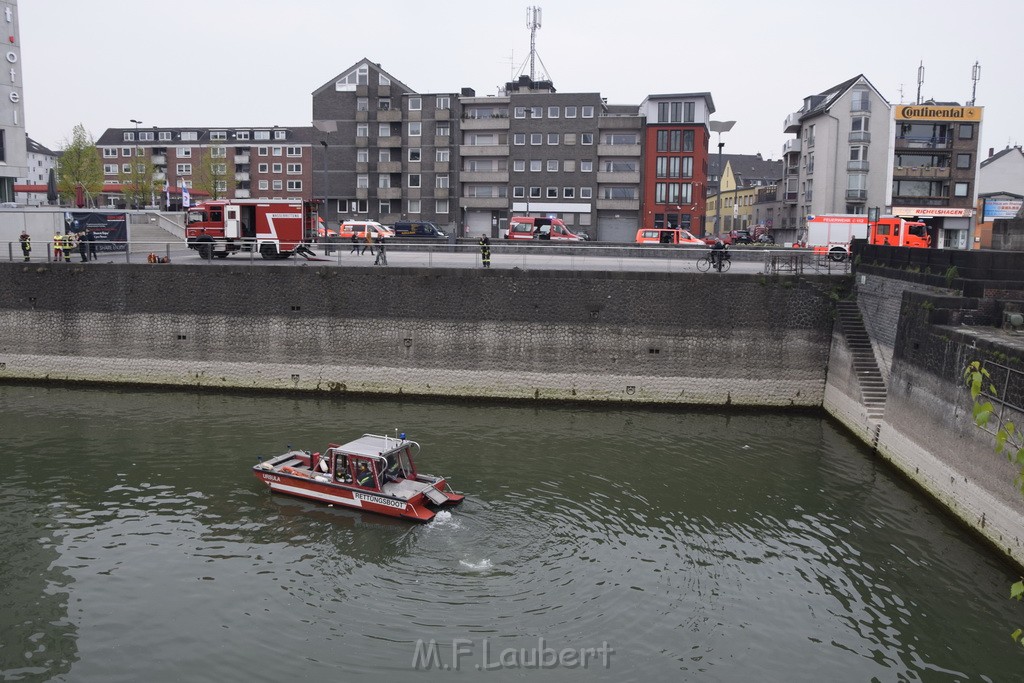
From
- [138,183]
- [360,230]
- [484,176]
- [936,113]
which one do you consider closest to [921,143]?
[936,113]

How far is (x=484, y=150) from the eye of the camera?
81.7 m

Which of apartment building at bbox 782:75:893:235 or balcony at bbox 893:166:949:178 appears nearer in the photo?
balcony at bbox 893:166:949:178

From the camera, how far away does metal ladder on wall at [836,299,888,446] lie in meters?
25.4

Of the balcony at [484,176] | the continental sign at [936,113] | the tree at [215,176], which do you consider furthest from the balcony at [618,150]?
the tree at [215,176]

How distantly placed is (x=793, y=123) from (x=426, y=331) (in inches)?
2570

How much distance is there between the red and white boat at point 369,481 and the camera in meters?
18.5

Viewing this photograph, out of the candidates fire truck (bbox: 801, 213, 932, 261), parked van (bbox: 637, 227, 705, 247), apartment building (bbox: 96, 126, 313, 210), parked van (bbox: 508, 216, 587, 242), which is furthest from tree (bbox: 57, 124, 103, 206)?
fire truck (bbox: 801, 213, 932, 261)

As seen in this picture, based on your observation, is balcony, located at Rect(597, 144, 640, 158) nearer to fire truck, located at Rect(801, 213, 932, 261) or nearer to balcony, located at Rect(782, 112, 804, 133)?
balcony, located at Rect(782, 112, 804, 133)

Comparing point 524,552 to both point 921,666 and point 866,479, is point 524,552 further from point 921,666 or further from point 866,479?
point 866,479

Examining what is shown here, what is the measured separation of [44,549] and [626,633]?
41.4 ft

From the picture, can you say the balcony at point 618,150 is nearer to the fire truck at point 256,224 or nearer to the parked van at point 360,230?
the parked van at point 360,230

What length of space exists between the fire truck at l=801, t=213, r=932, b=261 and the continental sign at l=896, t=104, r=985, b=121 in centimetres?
2973

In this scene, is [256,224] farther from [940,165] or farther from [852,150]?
[940,165]

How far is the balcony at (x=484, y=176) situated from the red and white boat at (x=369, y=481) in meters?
64.6
